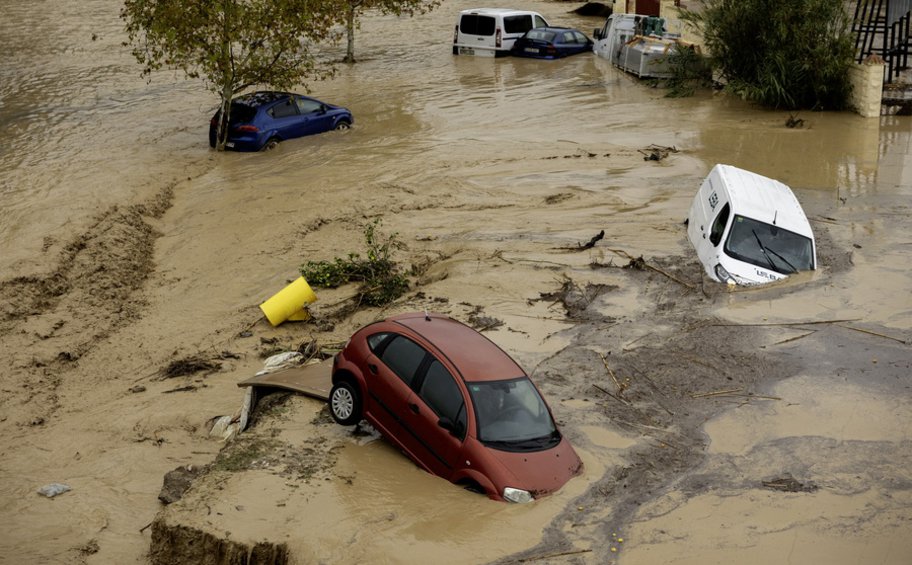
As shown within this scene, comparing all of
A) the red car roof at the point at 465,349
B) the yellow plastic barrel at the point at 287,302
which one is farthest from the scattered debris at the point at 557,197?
the red car roof at the point at 465,349

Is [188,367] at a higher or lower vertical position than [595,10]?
lower

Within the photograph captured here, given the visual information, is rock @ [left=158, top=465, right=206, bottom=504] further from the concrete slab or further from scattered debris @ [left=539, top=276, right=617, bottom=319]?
scattered debris @ [left=539, top=276, right=617, bottom=319]

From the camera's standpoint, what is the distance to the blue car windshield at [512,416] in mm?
9328

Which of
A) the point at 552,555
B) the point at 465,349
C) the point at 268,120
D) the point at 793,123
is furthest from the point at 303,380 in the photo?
the point at 793,123

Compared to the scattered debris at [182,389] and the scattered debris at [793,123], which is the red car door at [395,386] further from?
the scattered debris at [793,123]

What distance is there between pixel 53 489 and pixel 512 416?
4.95 meters

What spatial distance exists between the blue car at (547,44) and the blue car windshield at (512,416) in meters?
25.5

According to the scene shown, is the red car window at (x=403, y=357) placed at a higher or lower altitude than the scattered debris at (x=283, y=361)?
higher

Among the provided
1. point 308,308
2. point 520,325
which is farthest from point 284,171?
point 520,325

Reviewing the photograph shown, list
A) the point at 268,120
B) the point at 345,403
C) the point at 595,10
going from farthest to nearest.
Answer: the point at 595,10 < the point at 268,120 < the point at 345,403

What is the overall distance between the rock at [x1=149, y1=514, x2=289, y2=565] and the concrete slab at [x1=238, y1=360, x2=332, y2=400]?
2.41 m

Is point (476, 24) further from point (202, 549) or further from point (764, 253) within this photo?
point (202, 549)

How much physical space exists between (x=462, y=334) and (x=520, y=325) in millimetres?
3366

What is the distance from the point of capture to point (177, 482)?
33.9ft
